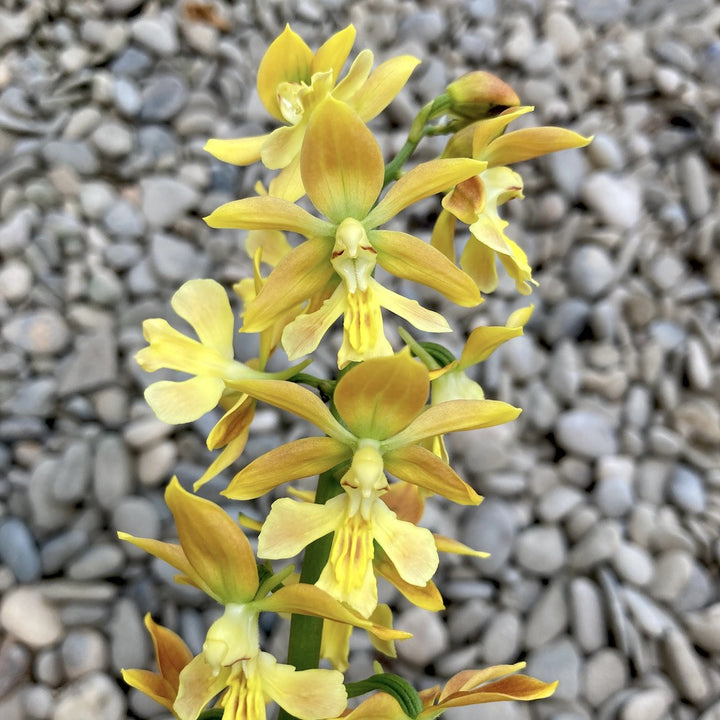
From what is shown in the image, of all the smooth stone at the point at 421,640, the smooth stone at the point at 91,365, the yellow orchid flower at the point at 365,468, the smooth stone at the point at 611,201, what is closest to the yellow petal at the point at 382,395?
the yellow orchid flower at the point at 365,468

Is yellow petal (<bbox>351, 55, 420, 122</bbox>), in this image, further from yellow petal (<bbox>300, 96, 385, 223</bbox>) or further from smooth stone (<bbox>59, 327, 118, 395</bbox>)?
smooth stone (<bbox>59, 327, 118, 395</bbox>)

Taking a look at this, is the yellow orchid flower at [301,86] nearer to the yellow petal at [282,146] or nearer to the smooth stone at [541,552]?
the yellow petal at [282,146]

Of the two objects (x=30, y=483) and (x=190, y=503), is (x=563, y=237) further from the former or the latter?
(x=190, y=503)

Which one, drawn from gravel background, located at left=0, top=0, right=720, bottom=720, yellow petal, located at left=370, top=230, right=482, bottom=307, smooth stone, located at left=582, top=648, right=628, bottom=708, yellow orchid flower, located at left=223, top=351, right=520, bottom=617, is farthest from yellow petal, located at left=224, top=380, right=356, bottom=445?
smooth stone, located at left=582, top=648, right=628, bottom=708

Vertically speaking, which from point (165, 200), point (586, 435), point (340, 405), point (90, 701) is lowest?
point (90, 701)

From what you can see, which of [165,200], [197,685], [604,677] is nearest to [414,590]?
[197,685]

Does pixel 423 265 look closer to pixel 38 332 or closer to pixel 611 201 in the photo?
pixel 38 332
